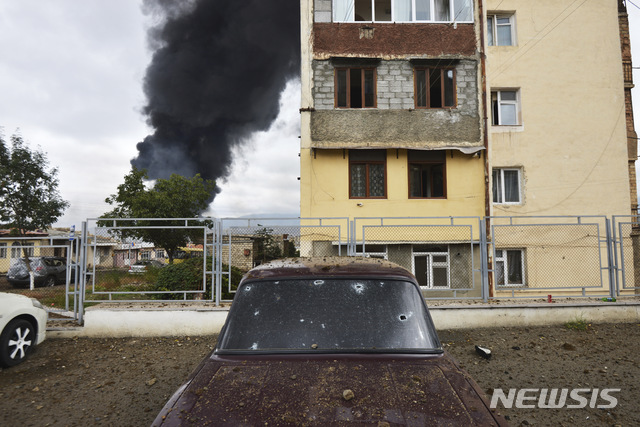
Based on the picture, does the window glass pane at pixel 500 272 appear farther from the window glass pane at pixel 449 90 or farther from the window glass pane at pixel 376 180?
the window glass pane at pixel 449 90

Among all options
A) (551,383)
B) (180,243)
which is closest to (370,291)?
(551,383)

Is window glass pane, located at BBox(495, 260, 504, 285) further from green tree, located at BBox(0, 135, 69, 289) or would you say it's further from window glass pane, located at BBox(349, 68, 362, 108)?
green tree, located at BBox(0, 135, 69, 289)

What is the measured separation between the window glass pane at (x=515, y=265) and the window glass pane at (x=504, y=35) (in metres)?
8.02

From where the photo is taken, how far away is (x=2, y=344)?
20.0ft

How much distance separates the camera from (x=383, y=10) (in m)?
14.2

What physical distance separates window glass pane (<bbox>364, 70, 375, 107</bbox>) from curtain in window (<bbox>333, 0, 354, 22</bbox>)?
6.87 ft

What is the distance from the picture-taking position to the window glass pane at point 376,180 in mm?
13469

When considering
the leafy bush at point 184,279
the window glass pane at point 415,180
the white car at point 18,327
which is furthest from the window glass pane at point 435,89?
the white car at point 18,327

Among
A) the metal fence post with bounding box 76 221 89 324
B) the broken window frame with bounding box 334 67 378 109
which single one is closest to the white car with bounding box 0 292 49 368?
→ the metal fence post with bounding box 76 221 89 324

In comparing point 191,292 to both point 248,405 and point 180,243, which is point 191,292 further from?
point 248,405

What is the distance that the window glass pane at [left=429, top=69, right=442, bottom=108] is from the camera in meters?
13.7

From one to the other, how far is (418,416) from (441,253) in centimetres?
1012

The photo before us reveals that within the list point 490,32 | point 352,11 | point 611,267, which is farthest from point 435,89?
point 611,267

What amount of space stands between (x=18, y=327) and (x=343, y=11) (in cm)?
1330
